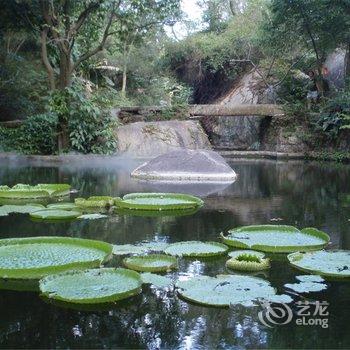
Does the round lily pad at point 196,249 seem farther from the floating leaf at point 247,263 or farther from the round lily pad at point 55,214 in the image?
the round lily pad at point 55,214

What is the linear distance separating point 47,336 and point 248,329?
96 cm

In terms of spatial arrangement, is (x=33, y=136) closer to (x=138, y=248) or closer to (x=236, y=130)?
(x=236, y=130)

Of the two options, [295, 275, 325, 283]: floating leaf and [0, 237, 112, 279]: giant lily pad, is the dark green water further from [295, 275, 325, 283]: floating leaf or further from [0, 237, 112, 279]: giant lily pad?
[0, 237, 112, 279]: giant lily pad

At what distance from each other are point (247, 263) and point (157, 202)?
102 inches

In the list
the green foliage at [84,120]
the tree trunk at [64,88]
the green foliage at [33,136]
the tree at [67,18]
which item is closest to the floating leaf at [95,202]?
the tree at [67,18]

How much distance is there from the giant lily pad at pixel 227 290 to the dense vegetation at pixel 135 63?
9.59m

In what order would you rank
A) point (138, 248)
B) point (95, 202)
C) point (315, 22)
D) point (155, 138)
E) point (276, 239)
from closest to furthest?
point (138, 248) → point (276, 239) → point (95, 202) → point (315, 22) → point (155, 138)

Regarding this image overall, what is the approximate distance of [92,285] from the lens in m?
2.90

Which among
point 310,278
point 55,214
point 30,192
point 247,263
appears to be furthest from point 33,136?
point 310,278

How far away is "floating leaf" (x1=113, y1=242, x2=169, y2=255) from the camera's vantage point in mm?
3814

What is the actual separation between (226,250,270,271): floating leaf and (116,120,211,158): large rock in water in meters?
10.4

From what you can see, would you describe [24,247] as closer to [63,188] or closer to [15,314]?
[15,314]

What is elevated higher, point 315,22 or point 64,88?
point 315,22

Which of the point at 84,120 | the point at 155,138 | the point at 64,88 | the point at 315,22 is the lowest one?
the point at 155,138
